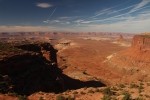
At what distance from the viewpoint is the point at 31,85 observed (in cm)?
2402

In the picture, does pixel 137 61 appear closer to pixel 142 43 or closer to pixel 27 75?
pixel 142 43

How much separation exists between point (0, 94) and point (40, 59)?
1142cm

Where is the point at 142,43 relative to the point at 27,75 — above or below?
above

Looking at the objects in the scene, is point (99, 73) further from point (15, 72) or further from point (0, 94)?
point (0, 94)

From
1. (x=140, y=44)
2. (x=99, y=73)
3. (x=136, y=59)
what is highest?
(x=140, y=44)

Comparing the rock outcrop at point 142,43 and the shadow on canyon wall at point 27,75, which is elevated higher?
the rock outcrop at point 142,43

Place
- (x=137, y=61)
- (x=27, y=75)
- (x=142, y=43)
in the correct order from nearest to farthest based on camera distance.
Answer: (x=27, y=75)
(x=137, y=61)
(x=142, y=43)

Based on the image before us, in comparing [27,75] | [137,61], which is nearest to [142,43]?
[137,61]

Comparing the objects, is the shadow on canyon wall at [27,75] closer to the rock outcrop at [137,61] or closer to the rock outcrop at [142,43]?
the rock outcrop at [137,61]

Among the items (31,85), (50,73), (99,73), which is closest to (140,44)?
(99,73)

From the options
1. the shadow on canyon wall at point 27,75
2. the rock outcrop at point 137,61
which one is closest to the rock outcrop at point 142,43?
the rock outcrop at point 137,61

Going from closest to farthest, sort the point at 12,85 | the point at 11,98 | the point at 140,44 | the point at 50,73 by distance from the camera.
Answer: the point at 11,98, the point at 12,85, the point at 50,73, the point at 140,44

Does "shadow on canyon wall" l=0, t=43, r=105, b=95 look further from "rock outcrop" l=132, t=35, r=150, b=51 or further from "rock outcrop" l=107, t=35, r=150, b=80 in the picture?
"rock outcrop" l=132, t=35, r=150, b=51

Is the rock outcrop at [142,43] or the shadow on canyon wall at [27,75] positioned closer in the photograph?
the shadow on canyon wall at [27,75]
